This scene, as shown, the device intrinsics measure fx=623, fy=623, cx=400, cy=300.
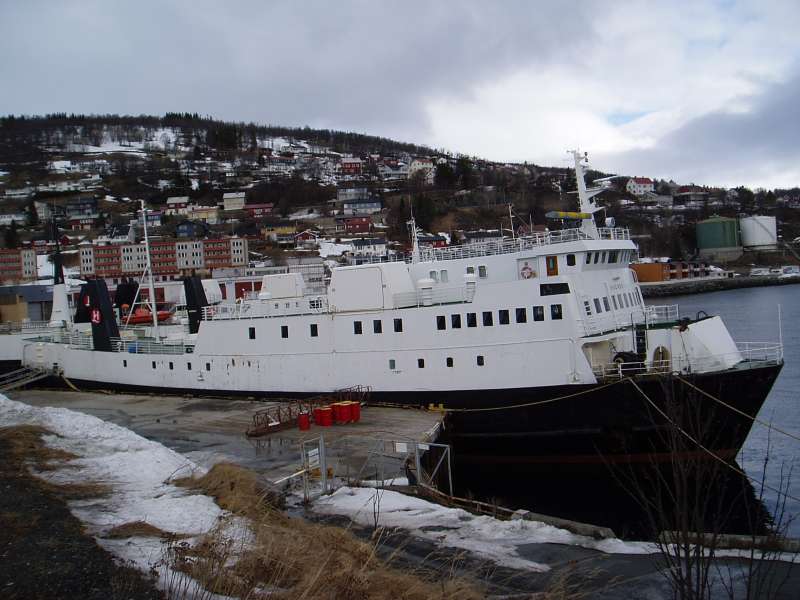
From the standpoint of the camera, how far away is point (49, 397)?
2391 cm

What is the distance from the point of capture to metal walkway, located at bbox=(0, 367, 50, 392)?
25.3 m

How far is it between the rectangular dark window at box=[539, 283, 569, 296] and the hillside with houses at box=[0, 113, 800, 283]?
57.6m

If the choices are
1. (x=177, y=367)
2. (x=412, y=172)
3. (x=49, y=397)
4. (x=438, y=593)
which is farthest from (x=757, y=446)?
(x=412, y=172)

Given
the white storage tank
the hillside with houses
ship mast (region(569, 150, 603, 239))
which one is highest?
the hillside with houses

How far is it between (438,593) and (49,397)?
22647 millimetres

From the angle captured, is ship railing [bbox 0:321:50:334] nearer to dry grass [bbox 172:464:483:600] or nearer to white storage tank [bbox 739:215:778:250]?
dry grass [bbox 172:464:483:600]

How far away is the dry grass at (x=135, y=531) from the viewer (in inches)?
317

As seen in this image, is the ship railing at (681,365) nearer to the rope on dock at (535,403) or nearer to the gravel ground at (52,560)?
the rope on dock at (535,403)

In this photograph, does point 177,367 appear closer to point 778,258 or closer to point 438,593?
point 438,593

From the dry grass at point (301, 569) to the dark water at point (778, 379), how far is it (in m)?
3.50

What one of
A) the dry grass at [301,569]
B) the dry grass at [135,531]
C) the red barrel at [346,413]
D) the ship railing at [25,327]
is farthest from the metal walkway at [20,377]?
the dry grass at [301,569]

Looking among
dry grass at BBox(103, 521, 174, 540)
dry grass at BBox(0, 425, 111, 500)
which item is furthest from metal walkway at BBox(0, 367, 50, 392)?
dry grass at BBox(103, 521, 174, 540)

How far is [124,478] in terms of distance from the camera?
11.1m

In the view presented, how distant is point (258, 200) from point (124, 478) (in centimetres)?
13150
